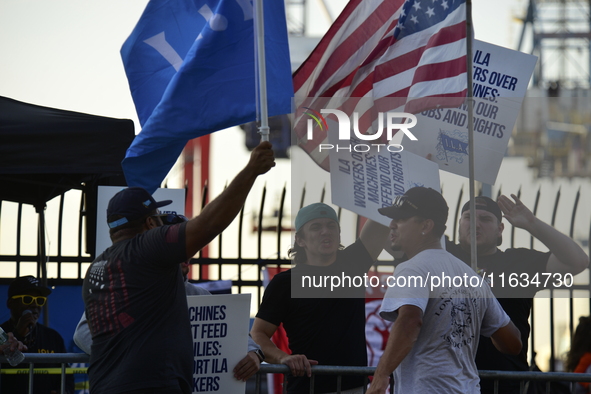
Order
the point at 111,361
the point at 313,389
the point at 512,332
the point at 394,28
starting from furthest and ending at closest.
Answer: the point at 394,28 → the point at 313,389 → the point at 512,332 → the point at 111,361

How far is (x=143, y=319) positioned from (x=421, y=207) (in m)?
1.64

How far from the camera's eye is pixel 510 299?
490 centimetres

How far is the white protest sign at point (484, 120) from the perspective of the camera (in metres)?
5.14

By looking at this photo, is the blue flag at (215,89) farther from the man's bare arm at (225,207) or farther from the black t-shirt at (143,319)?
the man's bare arm at (225,207)

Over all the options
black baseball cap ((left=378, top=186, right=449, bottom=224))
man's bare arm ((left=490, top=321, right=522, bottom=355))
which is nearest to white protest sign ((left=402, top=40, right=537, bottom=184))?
black baseball cap ((left=378, top=186, right=449, bottom=224))

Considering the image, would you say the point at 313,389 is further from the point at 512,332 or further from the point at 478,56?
the point at 478,56

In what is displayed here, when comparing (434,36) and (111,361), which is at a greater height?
(434,36)

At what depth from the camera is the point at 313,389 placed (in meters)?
4.75

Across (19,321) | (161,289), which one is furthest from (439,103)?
(19,321)

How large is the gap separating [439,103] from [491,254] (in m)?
1.06

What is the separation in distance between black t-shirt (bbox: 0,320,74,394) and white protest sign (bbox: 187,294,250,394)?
5.73 ft

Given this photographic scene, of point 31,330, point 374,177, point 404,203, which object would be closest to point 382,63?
point 374,177

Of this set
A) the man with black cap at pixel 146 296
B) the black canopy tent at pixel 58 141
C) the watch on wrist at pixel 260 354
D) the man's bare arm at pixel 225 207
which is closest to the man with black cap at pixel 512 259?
the watch on wrist at pixel 260 354

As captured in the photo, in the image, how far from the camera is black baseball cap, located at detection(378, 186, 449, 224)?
14.1 feet
